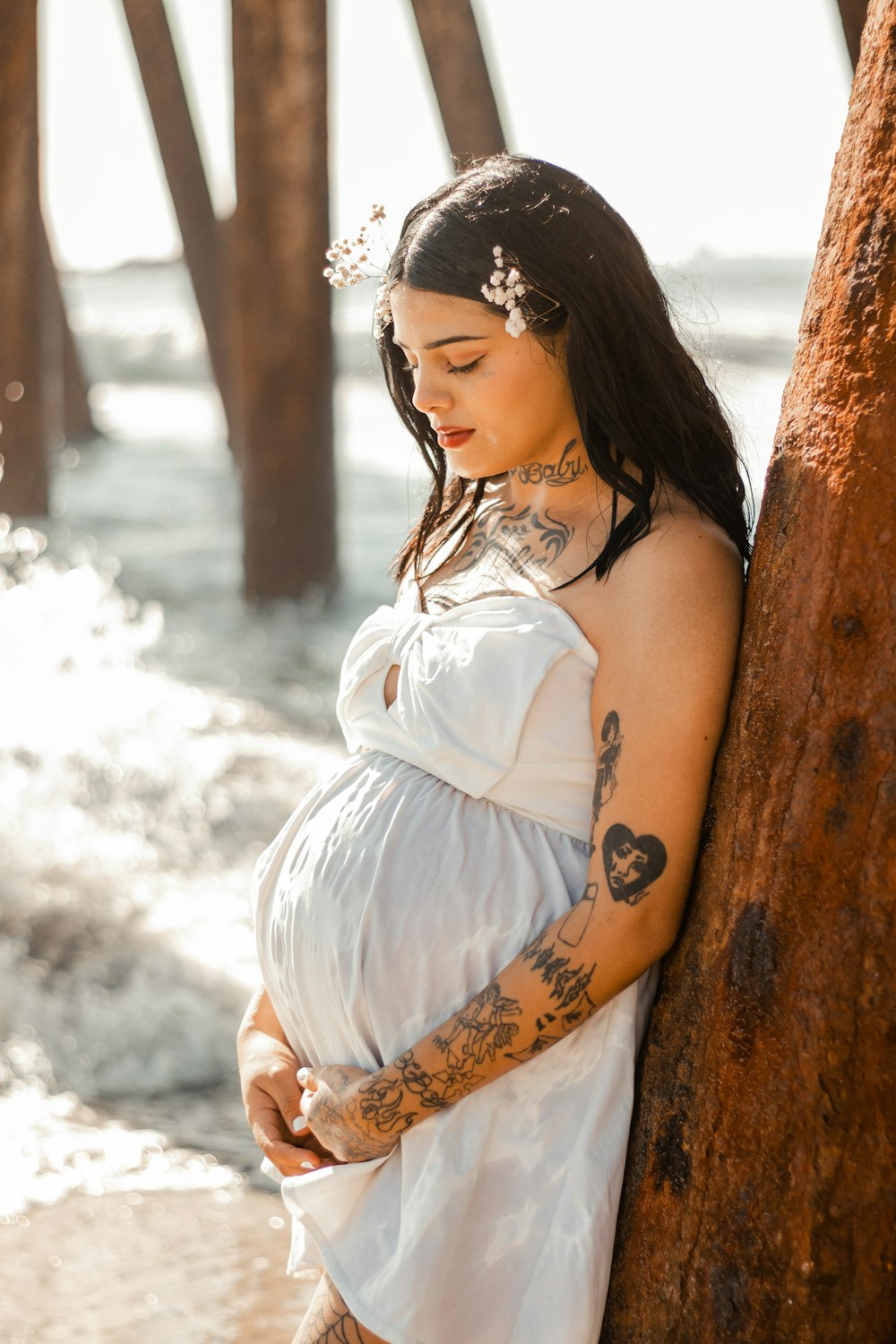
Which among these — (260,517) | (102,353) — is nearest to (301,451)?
(260,517)

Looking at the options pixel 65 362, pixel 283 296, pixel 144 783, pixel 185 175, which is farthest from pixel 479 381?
pixel 65 362

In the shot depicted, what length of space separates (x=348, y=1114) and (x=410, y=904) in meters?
0.25

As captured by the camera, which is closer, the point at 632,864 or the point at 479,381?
the point at 632,864

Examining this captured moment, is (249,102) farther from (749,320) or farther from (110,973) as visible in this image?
(749,320)

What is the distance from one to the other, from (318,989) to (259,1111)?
0.26 m

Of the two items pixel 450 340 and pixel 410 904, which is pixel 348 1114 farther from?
pixel 450 340

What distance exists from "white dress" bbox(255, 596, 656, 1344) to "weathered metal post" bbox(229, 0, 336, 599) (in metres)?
4.85

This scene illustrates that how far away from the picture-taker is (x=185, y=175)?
9.45 m

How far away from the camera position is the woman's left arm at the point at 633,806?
1464 millimetres

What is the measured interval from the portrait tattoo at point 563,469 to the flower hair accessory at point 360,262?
35 centimetres

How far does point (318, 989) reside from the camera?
170 centimetres

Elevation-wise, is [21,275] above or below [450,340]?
above

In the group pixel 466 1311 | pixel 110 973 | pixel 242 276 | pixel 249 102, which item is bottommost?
pixel 110 973

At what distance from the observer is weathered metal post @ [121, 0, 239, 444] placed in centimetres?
910
